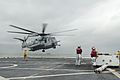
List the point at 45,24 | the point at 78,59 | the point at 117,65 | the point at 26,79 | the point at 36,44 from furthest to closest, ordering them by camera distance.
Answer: the point at 45,24, the point at 36,44, the point at 78,59, the point at 117,65, the point at 26,79

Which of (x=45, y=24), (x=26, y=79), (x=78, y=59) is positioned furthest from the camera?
(x=45, y=24)

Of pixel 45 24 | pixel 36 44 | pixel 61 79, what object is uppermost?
pixel 45 24

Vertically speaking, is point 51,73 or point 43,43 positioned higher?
point 43,43

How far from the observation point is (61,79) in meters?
12.2

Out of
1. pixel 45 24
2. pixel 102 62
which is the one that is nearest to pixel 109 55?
pixel 102 62

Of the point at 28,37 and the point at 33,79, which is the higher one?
the point at 28,37

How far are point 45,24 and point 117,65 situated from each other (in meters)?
48.5

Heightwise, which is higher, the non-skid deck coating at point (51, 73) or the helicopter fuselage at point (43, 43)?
the helicopter fuselage at point (43, 43)

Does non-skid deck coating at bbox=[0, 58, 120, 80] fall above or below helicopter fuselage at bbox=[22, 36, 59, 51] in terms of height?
below

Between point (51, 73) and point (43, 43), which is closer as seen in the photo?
point (51, 73)

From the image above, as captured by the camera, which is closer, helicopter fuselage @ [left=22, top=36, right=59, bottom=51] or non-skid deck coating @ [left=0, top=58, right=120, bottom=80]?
non-skid deck coating @ [left=0, top=58, right=120, bottom=80]

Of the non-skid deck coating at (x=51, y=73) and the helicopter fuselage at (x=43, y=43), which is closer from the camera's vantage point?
the non-skid deck coating at (x=51, y=73)

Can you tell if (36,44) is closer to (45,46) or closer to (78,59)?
(45,46)

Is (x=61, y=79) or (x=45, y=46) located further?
(x=45, y=46)
